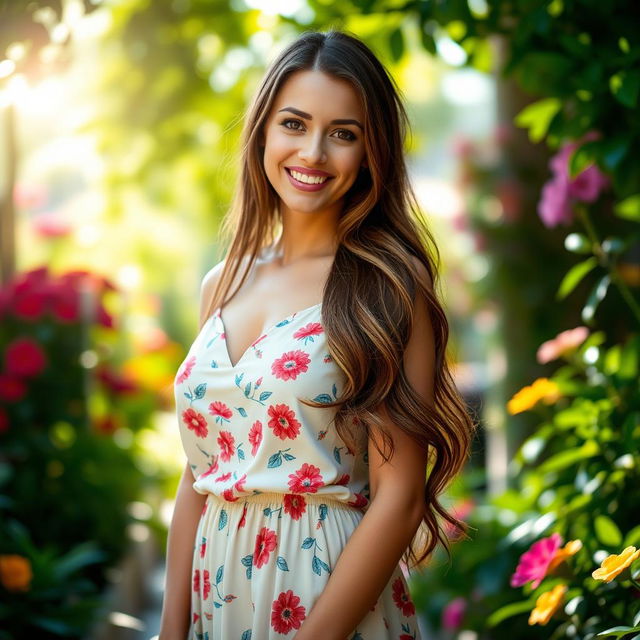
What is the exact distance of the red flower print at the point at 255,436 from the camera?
76.4 inches

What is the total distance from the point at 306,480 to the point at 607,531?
795 millimetres

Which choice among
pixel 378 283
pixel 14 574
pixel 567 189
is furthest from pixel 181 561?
pixel 567 189

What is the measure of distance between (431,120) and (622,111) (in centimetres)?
2190

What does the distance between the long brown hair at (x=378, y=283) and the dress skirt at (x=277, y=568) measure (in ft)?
0.50

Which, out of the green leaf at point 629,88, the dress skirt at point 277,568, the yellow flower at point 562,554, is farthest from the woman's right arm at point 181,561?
the green leaf at point 629,88

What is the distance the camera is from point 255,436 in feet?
6.40

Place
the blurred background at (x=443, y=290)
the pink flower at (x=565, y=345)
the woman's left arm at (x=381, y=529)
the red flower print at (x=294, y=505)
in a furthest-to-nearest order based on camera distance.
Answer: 1. the pink flower at (x=565, y=345)
2. the blurred background at (x=443, y=290)
3. the red flower print at (x=294, y=505)
4. the woman's left arm at (x=381, y=529)

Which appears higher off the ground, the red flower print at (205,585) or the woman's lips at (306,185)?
the woman's lips at (306,185)

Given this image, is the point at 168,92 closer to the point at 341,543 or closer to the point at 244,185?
the point at 244,185

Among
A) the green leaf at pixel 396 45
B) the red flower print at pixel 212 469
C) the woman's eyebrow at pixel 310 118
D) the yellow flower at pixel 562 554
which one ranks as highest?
the green leaf at pixel 396 45

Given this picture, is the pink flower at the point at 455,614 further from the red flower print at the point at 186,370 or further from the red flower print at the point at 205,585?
the red flower print at the point at 186,370

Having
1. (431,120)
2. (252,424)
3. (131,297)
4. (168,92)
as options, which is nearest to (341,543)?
(252,424)

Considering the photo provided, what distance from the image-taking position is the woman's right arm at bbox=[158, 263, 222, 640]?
83.7 inches

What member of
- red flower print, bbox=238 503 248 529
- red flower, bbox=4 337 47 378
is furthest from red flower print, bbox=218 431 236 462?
red flower, bbox=4 337 47 378
